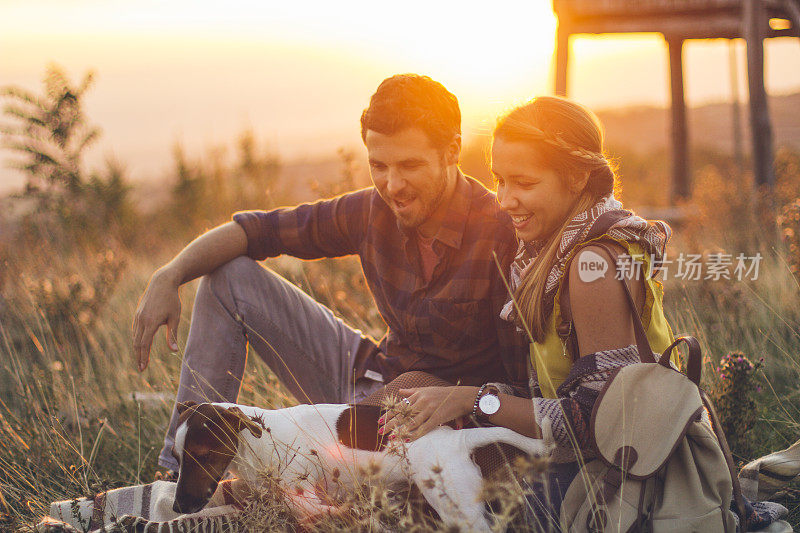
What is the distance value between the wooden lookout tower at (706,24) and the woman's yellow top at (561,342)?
4903mm

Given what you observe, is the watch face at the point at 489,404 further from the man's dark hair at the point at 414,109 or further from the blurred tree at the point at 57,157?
the blurred tree at the point at 57,157

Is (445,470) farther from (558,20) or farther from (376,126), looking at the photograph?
(558,20)

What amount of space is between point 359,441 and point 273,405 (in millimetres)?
1031

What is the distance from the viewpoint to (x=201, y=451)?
2184mm

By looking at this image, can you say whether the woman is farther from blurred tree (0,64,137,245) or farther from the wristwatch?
blurred tree (0,64,137,245)

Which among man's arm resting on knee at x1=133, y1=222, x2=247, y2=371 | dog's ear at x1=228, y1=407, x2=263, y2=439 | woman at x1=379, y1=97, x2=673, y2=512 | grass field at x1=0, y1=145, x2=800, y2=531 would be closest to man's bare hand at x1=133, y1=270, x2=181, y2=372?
man's arm resting on knee at x1=133, y1=222, x2=247, y2=371

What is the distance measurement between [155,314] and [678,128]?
24.1ft

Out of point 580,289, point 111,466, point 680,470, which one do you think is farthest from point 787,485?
point 111,466

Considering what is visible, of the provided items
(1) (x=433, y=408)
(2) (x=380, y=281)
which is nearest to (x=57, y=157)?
(2) (x=380, y=281)

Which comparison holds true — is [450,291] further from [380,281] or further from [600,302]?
[600,302]

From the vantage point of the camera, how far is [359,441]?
2.35 m

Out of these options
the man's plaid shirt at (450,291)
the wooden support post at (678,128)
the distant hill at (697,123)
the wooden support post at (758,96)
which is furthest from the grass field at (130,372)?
the distant hill at (697,123)

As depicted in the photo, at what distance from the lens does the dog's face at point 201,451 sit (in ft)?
7.14

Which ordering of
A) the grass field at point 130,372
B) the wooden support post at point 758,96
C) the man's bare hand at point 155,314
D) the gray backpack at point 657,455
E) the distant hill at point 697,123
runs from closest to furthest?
the gray backpack at point 657,455 → the grass field at point 130,372 → the man's bare hand at point 155,314 → the wooden support post at point 758,96 → the distant hill at point 697,123
